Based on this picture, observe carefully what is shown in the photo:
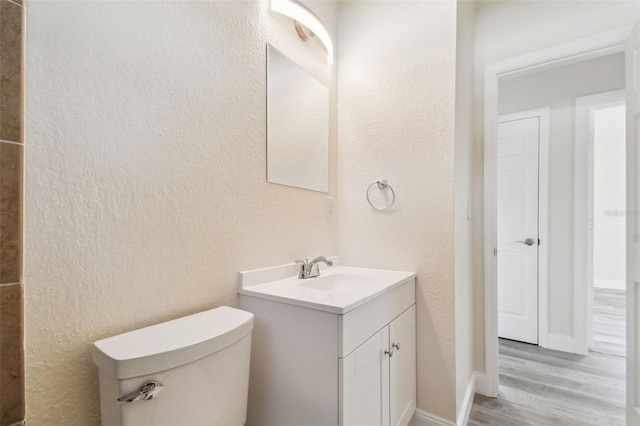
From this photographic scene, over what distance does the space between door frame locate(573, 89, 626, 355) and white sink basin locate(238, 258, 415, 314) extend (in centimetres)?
182

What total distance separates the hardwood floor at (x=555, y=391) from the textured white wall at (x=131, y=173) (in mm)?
1712

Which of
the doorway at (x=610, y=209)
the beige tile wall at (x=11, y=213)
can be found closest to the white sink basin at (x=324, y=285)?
the beige tile wall at (x=11, y=213)

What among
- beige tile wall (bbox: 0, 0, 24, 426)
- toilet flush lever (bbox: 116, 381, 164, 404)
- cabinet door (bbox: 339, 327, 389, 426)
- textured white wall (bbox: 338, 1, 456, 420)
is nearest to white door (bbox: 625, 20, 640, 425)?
textured white wall (bbox: 338, 1, 456, 420)

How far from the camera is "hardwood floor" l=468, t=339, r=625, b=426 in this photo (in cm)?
Answer: 166

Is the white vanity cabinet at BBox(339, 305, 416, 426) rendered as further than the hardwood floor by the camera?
No

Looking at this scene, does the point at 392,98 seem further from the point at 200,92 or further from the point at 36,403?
the point at 36,403

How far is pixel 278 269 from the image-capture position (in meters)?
1.43

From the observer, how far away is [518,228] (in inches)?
107

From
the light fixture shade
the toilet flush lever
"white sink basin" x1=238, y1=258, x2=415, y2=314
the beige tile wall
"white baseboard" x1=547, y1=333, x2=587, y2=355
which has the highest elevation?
the light fixture shade

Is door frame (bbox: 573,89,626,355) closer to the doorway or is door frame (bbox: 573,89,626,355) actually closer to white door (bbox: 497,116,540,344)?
white door (bbox: 497,116,540,344)

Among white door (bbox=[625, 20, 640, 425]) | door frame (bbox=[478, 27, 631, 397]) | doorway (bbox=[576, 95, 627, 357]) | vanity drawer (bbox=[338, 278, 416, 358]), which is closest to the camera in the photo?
vanity drawer (bbox=[338, 278, 416, 358])

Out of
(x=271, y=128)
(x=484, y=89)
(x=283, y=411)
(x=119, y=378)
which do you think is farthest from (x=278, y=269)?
(x=484, y=89)

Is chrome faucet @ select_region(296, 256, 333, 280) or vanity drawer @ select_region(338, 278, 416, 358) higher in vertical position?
chrome faucet @ select_region(296, 256, 333, 280)

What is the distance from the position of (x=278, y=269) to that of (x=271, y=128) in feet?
2.21
